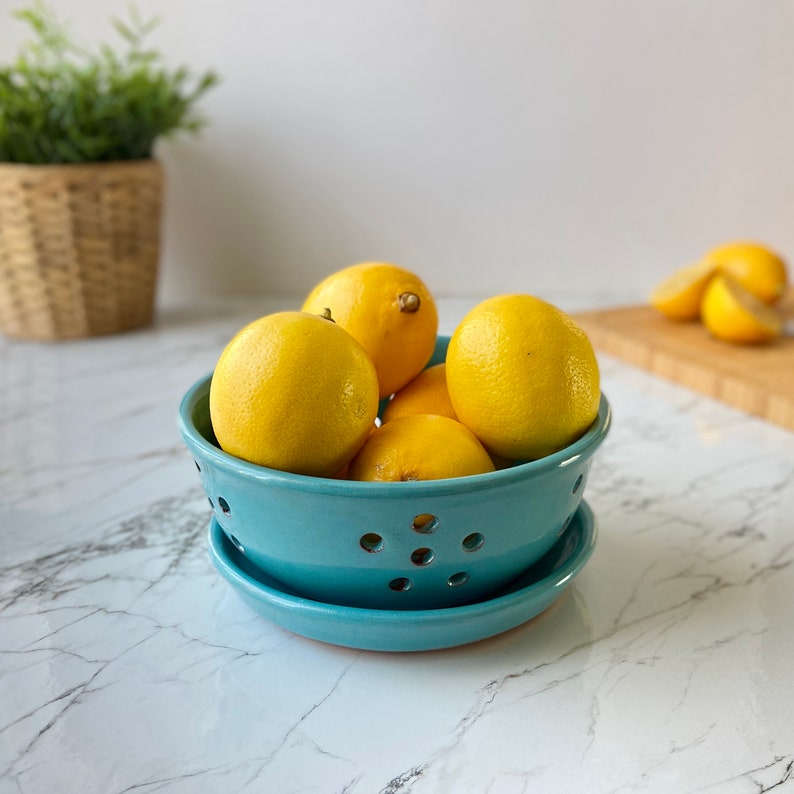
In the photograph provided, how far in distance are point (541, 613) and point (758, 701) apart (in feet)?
0.45

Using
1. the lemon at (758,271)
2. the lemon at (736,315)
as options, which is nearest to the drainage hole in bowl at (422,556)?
the lemon at (736,315)

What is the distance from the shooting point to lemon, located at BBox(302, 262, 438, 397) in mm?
577

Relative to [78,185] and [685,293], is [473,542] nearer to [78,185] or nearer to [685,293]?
[685,293]

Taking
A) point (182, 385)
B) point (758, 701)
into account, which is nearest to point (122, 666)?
point (758, 701)

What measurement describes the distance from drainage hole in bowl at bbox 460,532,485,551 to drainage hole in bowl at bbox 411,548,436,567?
18mm

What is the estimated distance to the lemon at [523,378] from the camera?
512 millimetres

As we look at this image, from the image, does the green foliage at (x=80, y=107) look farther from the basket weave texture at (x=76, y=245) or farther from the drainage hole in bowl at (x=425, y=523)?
the drainage hole in bowl at (x=425, y=523)

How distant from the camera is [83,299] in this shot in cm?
126

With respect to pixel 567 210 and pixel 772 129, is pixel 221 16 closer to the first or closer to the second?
pixel 567 210

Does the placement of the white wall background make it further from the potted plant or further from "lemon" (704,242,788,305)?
"lemon" (704,242,788,305)

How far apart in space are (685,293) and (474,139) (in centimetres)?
46

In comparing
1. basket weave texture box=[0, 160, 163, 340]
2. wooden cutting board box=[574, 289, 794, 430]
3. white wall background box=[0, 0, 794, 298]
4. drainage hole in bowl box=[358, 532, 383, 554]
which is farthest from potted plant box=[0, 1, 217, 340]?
drainage hole in bowl box=[358, 532, 383, 554]

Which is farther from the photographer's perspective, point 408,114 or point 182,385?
point 408,114

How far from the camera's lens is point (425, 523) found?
1.61 ft
